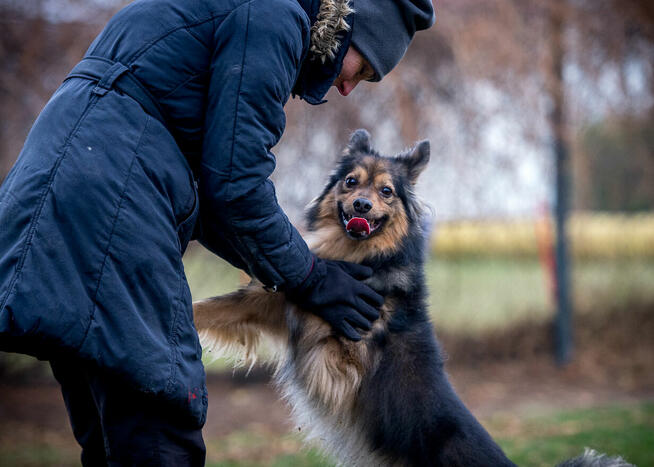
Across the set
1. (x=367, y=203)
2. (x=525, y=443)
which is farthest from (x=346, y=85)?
(x=525, y=443)

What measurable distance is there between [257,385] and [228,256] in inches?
201

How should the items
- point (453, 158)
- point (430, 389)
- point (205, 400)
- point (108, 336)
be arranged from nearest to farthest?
1. point (108, 336)
2. point (205, 400)
3. point (430, 389)
4. point (453, 158)

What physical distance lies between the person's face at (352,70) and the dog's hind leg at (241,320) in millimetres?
1122

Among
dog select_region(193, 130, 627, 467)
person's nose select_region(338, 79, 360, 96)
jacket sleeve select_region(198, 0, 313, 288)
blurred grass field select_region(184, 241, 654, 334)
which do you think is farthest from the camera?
blurred grass field select_region(184, 241, 654, 334)

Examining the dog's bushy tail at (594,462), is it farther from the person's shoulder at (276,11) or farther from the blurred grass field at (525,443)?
the person's shoulder at (276,11)

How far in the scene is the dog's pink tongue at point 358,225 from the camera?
3074 millimetres

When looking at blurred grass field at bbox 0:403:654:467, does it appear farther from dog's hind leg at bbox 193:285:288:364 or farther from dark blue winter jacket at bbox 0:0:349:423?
dark blue winter jacket at bbox 0:0:349:423

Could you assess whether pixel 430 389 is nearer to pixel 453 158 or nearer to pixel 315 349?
pixel 315 349

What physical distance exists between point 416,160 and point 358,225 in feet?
2.07

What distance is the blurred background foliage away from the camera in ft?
19.4

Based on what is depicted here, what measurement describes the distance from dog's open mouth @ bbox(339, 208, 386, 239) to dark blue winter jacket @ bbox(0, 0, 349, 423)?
1.03 meters

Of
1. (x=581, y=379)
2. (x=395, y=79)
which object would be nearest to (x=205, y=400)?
(x=395, y=79)

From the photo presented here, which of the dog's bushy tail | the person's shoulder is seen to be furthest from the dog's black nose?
the dog's bushy tail

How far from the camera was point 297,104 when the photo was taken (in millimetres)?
6309
